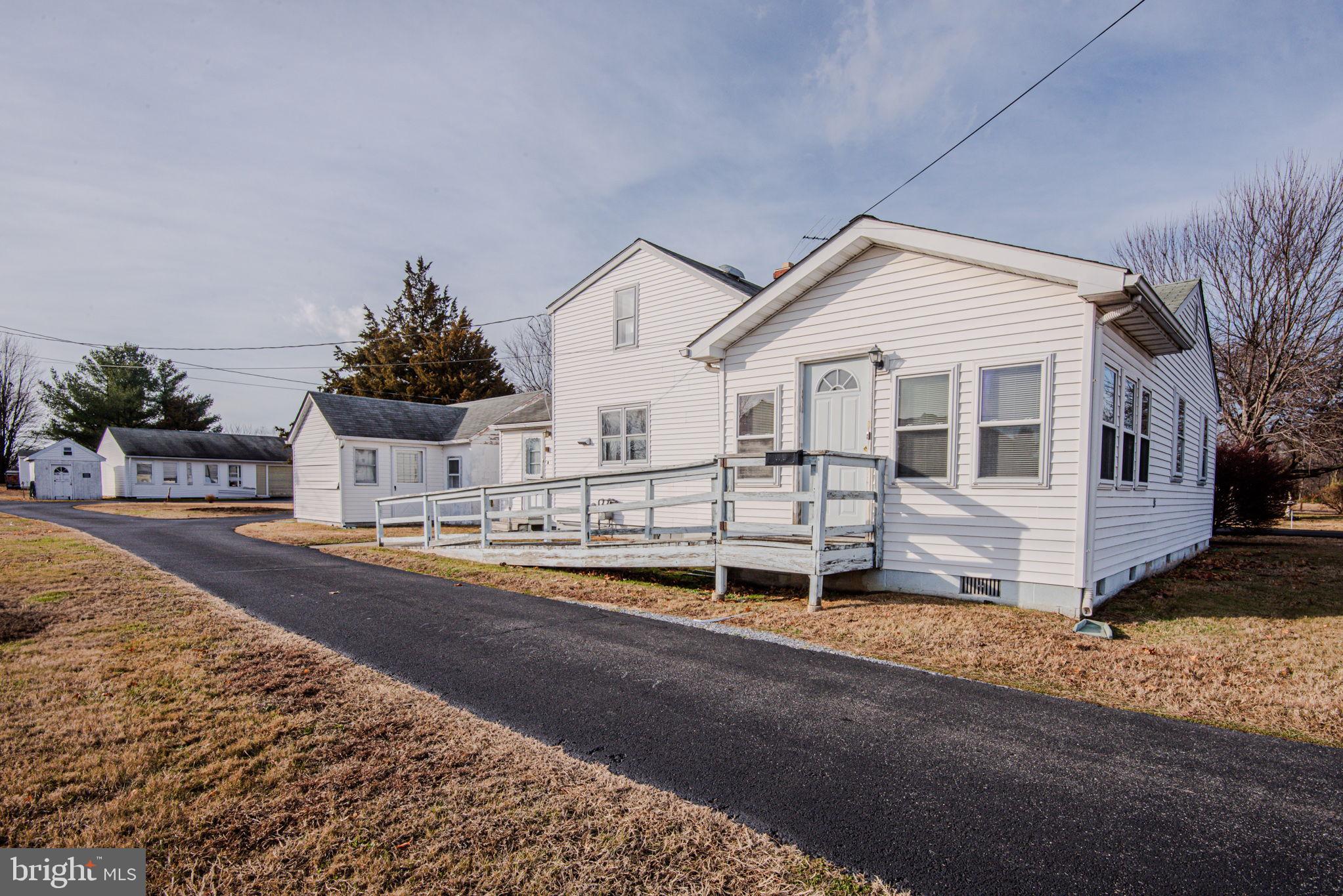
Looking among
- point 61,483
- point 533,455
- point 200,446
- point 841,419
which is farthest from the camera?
point 61,483

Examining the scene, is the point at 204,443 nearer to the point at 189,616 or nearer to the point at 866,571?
the point at 189,616

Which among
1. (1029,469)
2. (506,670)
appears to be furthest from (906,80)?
(506,670)

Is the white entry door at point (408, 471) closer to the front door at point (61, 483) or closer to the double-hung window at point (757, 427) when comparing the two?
the double-hung window at point (757, 427)

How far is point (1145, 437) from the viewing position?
932 cm

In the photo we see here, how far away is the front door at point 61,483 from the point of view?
135 feet

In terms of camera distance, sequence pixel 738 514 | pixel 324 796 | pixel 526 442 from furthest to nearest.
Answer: pixel 526 442
pixel 738 514
pixel 324 796

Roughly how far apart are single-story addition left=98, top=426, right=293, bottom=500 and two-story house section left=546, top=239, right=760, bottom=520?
36.0m

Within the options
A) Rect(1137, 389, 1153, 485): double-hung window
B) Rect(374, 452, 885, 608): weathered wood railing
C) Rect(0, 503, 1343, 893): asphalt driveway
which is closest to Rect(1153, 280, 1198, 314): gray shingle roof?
Rect(1137, 389, 1153, 485): double-hung window

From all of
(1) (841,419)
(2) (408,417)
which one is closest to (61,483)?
(2) (408,417)

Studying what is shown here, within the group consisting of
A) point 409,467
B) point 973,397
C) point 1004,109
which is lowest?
point 409,467

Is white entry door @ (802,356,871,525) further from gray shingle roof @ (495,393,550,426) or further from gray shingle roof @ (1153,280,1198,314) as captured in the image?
gray shingle roof @ (495,393,550,426)

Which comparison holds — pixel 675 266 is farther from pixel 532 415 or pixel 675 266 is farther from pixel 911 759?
pixel 911 759

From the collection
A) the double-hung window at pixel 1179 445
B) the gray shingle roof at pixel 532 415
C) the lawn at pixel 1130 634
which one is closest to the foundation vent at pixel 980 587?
the lawn at pixel 1130 634

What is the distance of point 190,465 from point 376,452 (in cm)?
2684
